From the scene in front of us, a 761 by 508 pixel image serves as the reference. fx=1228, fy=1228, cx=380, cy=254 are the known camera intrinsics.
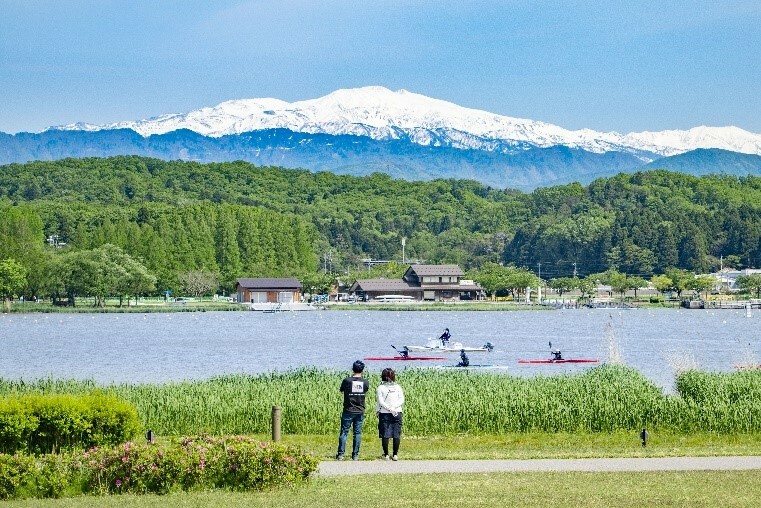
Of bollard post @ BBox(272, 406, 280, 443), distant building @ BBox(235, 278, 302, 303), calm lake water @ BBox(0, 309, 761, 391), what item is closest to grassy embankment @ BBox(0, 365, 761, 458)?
bollard post @ BBox(272, 406, 280, 443)

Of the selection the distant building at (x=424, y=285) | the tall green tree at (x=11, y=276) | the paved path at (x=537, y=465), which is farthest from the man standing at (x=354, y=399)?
the distant building at (x=424, y=285)

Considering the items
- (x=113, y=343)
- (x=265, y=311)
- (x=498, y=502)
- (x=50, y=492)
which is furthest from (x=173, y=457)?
(x=265, y=311)

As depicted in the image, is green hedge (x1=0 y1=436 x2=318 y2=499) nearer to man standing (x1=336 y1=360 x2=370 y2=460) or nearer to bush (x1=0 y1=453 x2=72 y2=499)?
bush (x1=0 y1=453 x2=72 y2=499)

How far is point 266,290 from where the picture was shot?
169 meters

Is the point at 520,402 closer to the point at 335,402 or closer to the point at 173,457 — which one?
the point at 335,402

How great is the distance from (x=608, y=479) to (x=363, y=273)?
17490 centimetres

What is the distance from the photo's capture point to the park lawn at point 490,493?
17922 mm

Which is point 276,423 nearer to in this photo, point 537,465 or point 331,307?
point 537,465

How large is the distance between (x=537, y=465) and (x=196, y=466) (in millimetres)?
6649

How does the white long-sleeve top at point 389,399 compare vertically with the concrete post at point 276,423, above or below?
above

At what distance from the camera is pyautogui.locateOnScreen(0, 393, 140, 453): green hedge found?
21.6 meters

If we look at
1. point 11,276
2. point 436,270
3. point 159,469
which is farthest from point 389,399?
point 436,270

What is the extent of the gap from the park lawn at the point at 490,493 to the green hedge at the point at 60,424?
123 inches

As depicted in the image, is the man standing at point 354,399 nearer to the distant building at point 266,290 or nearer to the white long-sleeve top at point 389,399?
the white long-sleeve top at point 389,399
